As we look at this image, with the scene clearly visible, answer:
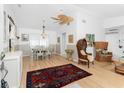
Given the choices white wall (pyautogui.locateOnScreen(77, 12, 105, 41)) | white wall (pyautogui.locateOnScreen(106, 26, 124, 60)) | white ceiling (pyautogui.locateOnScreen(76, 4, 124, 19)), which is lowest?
white wall (pyautogui.locateOnScreen(106, 26, 124, 60))

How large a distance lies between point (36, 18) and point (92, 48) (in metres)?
4.46

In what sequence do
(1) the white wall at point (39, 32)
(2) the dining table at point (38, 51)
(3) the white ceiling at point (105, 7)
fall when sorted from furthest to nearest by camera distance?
1. (1) the white wall at point (39, 32)
2. (2) the dining table at point (38, 51)
3. (3) the white ceiling at point (105, 7)

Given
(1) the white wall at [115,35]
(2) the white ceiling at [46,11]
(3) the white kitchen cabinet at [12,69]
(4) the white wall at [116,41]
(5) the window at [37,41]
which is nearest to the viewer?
(3) the white kitchen cabinet at [12,69]

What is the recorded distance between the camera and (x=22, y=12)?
20.6 ft

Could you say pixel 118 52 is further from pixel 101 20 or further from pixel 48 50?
pixel 48 50

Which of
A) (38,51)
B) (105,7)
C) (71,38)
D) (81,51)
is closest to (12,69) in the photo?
(81,51)

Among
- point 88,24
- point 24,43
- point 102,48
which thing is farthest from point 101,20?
point 24,43

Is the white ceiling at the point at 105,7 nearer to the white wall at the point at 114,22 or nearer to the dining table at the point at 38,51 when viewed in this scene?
the white wall at the point at 114,22

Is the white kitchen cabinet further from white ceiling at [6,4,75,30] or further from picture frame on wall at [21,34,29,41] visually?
picture frame on wall at [21,34,29,41]

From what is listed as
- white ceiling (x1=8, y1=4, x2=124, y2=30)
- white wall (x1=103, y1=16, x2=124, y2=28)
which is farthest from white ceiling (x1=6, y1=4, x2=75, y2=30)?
white wall (x1=103, y1=16, x2=124, y2=28)

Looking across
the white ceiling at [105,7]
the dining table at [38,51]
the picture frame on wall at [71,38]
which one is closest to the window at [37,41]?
the dining table at [38,51]

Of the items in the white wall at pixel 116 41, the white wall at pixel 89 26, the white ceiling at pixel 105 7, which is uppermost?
the white ceiling at pixel 105 7
